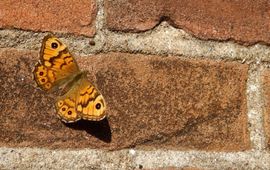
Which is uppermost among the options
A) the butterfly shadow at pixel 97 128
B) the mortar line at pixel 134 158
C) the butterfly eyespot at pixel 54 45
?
the butterfly eyespot at pixel 54 45

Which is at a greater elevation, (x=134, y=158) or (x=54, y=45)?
(x=54, y=45)

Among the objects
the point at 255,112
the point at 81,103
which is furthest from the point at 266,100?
the point at 81,103

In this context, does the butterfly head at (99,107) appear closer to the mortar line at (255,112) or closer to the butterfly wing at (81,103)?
the butterfly wing at (81,103)

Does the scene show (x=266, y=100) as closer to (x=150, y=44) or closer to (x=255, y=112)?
(x=255, y=112)

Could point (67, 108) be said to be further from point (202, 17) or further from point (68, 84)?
point (202, 17)

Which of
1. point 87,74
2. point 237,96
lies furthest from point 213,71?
point 87,74

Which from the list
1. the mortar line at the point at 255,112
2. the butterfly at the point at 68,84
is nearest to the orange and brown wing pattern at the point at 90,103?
the butterfly at the point at 68,84
